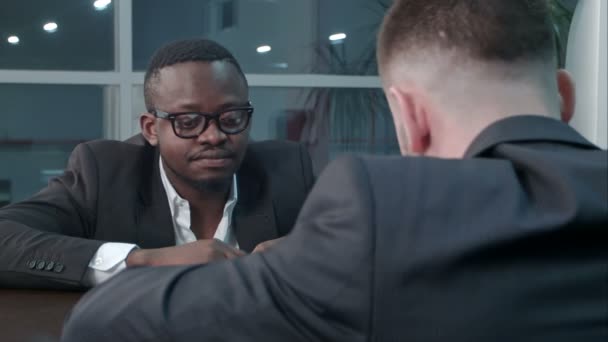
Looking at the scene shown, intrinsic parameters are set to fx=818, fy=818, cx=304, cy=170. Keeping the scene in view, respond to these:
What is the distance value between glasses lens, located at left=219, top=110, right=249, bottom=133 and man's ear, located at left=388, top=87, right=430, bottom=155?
1.21 m

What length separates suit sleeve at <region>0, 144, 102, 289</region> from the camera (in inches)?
75.1

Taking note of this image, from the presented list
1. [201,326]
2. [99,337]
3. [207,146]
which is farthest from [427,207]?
[207,146]

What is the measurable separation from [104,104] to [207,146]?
3206 mm

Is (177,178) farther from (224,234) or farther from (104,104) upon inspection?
(104,104)

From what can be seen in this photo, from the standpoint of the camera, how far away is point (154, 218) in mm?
2312

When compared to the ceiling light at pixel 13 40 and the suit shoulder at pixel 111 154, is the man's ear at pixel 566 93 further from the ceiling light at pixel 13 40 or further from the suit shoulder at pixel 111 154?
the ceiling light at pixel 13 40

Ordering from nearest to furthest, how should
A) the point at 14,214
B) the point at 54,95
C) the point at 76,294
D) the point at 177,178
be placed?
the point at 76,294 < the point at 14,214 < the point at 177,178 < the point at 54,95

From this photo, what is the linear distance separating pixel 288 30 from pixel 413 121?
15.1 feet

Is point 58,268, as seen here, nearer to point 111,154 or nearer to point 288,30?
point 111,154

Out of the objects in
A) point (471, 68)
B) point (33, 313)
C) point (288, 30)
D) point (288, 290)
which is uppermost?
point (288, 30)

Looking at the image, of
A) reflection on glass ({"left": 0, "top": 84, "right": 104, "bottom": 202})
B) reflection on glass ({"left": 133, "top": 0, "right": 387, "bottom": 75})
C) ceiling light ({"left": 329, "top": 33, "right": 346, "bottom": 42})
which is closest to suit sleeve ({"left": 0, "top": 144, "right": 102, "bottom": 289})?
reflection on glass ({"left": 0, "top": 84, "right": 104, "bottom": 202})

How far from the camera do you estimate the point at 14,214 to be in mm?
2170

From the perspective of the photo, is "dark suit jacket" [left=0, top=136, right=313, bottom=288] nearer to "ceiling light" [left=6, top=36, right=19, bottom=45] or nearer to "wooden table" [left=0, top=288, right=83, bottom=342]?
"wooden table" [left=0, top=288, right=83, bottom=342]

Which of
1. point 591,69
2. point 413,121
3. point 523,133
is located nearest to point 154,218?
point 413,121
